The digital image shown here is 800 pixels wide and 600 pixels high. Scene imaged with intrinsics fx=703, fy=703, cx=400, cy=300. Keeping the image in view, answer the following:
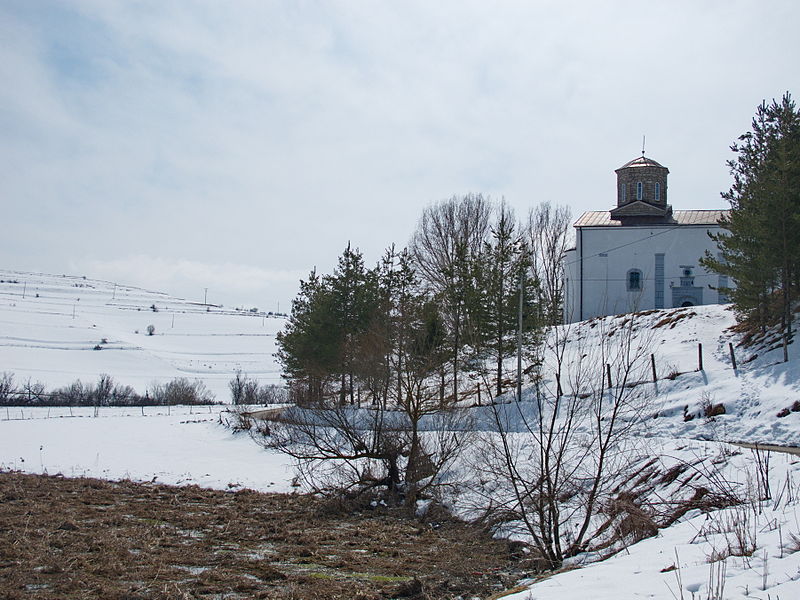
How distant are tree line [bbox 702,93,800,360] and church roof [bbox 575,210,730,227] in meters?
18.8

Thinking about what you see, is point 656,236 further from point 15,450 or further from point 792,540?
point 792,540

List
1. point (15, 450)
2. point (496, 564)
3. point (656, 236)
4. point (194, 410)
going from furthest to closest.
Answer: point (194, 410) < point (656, 236) < point (15, 450) < point (496, 564)

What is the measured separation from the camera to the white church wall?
4669 cm

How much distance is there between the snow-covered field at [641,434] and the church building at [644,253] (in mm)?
6745

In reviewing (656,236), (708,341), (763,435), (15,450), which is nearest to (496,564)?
(763,435)

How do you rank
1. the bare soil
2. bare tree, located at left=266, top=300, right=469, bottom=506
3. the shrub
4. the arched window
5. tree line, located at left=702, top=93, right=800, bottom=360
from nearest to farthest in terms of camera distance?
the bare soil → bare tree, located at left=266, top=300, right=469, bottom=506 → tree line, located at left=702, top=93, right=800, bottom=360 → the arched window → the shrub

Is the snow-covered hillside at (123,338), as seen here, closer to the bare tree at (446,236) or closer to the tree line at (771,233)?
the bare tree at (446,236)

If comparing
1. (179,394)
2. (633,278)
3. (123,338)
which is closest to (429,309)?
(633,278)

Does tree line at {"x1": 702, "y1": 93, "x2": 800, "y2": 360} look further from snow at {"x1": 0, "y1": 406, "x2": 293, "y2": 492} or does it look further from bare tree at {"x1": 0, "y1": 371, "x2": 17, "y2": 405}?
bare tree at {"x1": 0, "y1": 371, "x2": 17, "y2": 405}

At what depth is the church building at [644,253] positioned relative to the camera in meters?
46.8

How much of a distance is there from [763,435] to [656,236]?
30757 mm

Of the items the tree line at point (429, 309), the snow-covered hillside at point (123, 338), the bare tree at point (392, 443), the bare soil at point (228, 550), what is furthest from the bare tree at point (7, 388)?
the bare tree at point (392, 443)

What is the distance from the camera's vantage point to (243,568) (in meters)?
12.2

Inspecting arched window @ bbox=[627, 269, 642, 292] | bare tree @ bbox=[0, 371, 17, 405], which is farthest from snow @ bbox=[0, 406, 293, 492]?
arched window @ bbox=[627, 269, 642, 292]
